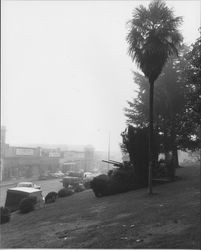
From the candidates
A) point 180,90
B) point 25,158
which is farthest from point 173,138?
point 25,158

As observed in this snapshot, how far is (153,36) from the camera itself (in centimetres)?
2292

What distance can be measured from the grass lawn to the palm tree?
440 centimetres

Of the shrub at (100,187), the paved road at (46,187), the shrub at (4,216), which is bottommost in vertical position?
the paved road at (46,187)

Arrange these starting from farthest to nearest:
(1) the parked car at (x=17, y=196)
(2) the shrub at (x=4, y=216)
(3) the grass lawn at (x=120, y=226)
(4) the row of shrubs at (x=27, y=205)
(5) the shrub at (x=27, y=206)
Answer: (1) the parked car at (x=17, y=196)
(5) the shrub at (x=27, y=206)
(4) the row of shrubs at (x=27, y=205)
(2) the shrub at (x=4, y=216)
(3) the grass lawn at (x=120, y=226)

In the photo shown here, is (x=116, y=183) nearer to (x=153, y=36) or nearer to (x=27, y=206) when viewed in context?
(x=27, y=206)

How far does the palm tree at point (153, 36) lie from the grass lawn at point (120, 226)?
4403 mm

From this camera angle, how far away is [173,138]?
37688mm

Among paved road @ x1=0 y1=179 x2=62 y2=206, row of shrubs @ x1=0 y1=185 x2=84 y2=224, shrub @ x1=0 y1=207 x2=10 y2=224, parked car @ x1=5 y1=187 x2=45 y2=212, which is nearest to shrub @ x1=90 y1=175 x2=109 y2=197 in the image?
row of shrubs @ x1=0 y1=185 x2=84 y2=224

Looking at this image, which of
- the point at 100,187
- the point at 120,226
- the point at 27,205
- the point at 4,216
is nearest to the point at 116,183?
the point at 100,187

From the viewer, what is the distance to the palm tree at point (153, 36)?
22578mm

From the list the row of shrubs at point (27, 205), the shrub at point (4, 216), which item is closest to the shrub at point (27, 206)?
the row of shrubs at point (27, 205)

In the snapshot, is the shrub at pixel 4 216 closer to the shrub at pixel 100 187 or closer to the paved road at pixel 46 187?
the shrub at pixel 100 187

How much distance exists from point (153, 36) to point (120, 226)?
12933mm

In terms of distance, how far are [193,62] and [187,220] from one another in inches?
401
